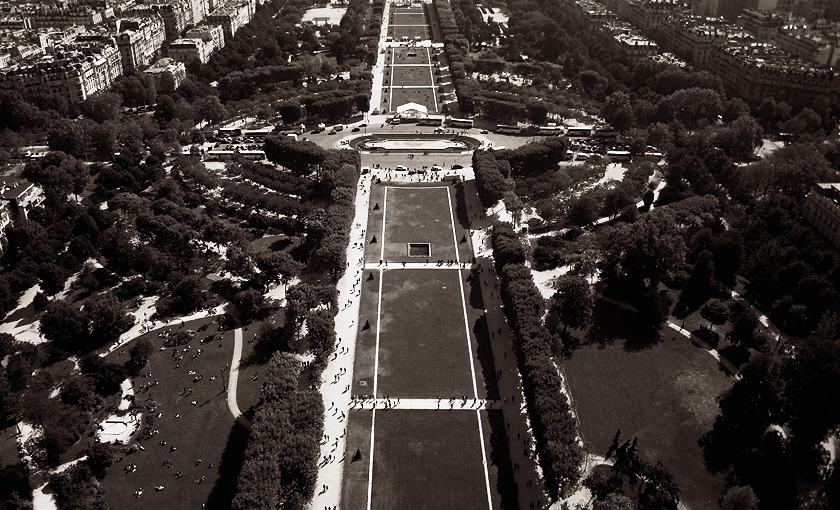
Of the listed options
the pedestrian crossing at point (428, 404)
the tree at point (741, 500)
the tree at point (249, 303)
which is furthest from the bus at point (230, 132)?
the tree at point (741, 500)

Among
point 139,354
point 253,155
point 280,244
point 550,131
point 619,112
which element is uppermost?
point 619,112

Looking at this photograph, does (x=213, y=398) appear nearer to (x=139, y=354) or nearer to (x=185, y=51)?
(x=139, y=354)

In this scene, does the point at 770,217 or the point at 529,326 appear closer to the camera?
the point at 529,326

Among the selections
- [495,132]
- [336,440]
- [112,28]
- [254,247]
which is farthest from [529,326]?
[112,28]

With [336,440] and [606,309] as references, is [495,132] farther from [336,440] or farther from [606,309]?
[336,440]

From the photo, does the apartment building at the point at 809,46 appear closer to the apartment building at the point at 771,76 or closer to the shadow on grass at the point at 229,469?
the apartment building at the point at 771,76

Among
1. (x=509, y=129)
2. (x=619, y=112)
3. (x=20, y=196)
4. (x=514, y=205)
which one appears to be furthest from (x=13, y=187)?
(x=619, y=112)
